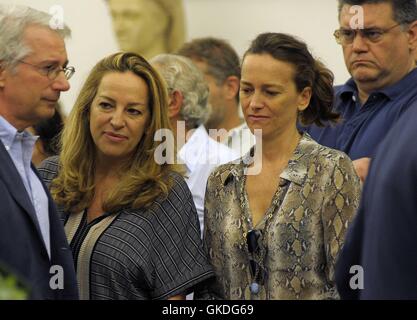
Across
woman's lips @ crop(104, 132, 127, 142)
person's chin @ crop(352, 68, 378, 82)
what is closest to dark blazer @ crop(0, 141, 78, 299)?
woman's lips @ crop(104, 132, 127, 142)

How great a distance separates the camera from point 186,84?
19.8 feet

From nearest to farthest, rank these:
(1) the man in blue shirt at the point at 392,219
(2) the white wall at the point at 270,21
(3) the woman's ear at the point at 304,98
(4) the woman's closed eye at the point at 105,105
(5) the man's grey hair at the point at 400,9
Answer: (1) the man in blue shirt at the point at 392,219 < (3) the woman's ear at the point at 304,98 < (4) the woman's closed eye at the point at 105,105 < (5) the man's grey hair at the point at 400,9 < (2) the white wall at the point at 270,21

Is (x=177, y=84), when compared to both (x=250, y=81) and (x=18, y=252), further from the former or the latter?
(x=18, y=252)

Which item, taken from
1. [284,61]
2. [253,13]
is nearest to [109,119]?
[284,61]

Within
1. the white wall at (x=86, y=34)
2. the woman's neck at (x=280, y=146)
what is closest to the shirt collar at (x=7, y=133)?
the woman's neck at (x=280, y=146)

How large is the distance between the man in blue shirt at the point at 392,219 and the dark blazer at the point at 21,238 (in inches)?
46.9

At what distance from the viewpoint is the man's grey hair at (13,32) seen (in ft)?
14.5

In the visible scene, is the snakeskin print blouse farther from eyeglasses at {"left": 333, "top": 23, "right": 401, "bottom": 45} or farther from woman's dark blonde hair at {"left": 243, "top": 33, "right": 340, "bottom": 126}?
eyeglasses at {"left": 333, "top": 23, "right": 401, "bottom": 45}

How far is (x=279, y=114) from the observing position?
4.72 meters

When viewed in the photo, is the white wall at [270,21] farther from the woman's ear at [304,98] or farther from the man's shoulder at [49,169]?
the man's shoulder at [49,169]

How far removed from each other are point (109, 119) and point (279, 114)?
2.44 feet

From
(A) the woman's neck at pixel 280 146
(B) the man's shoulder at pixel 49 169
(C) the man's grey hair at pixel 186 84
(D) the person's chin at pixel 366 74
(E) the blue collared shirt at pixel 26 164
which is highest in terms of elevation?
(C) the man's grey hair at pixel 186 84

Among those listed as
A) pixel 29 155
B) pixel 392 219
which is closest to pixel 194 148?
pixel 29 155

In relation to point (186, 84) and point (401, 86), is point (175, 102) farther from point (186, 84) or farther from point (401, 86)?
point (401, 86)
